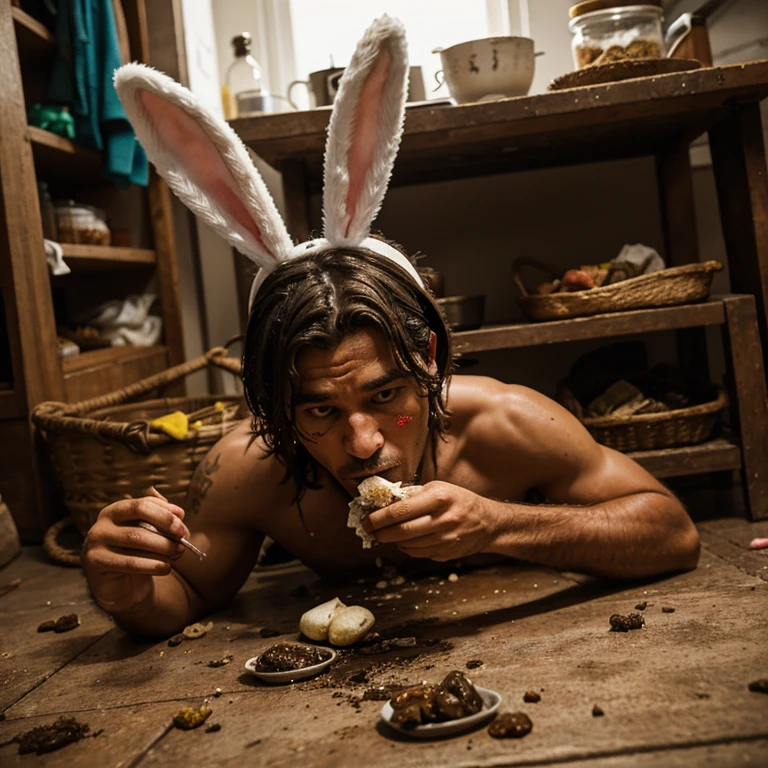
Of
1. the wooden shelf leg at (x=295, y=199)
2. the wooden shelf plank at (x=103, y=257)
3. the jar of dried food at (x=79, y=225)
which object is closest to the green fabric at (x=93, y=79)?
the jar of dried food at (x=79, y=225)

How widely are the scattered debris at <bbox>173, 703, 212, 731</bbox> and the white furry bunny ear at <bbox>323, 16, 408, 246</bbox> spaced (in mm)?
988

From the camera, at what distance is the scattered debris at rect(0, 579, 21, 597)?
2682 millimetres

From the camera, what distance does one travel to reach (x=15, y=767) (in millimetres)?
1429

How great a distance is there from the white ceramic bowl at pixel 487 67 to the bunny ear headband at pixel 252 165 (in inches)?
39.1

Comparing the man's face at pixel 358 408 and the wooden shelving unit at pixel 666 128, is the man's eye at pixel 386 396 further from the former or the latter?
the wooden shelving unit at pixel 666 128

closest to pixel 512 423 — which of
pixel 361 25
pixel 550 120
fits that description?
pixel 550 120

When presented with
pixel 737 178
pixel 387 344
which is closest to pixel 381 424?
pixel 387 344

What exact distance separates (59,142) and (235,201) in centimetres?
183

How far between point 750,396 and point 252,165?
1.65 meters

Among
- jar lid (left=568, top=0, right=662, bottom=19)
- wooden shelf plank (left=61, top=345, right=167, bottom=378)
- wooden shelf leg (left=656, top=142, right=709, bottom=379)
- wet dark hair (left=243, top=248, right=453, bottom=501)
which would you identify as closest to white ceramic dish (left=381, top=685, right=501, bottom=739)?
wet dark hair (left=243, top=248, right=453, bottom=501)

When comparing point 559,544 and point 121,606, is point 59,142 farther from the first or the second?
point 559,544

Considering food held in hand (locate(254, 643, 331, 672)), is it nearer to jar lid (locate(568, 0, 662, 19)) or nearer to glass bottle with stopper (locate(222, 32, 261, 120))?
jar lid (locate(568, 0, 662, 19))

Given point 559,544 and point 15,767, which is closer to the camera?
point 15,767

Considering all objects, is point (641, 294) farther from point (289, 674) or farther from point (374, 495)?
point (289, 674)
